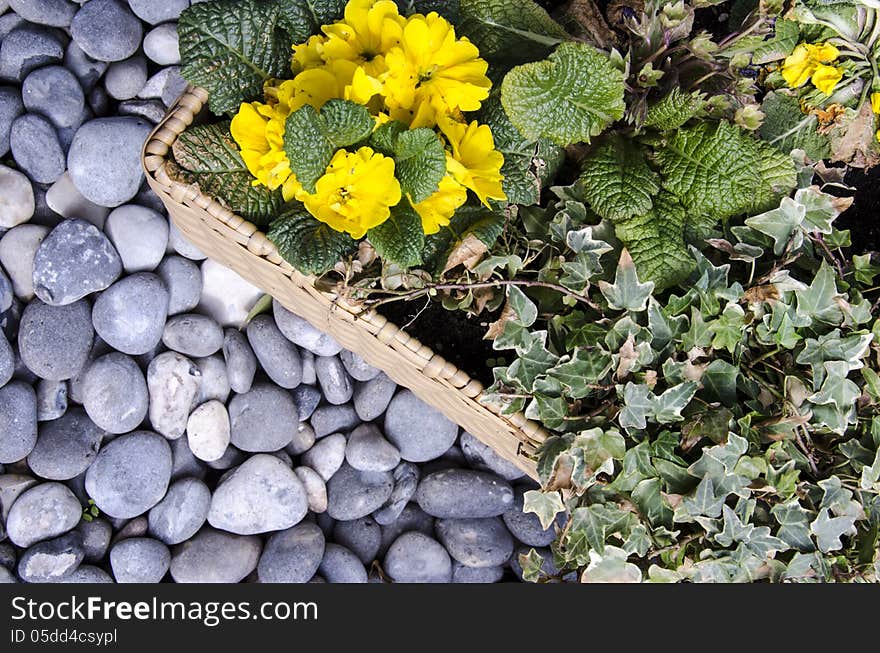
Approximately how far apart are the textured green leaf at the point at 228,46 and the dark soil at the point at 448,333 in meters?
0.45

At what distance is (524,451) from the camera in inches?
53.7

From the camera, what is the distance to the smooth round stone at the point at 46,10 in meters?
1.69

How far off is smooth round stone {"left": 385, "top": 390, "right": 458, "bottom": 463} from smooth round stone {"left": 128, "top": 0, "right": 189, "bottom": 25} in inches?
37.8

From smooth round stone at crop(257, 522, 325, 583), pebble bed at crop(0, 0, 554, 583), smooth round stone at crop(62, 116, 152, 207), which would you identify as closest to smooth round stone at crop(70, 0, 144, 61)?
pebble bed at crop(0, 0, 554, 583)

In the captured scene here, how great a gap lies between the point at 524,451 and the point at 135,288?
878 millimetres

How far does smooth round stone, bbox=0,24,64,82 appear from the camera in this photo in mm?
1694

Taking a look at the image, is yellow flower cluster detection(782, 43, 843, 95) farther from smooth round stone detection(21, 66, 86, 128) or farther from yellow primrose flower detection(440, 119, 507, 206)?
smooth round stone detection(21, 66, 86, 128)

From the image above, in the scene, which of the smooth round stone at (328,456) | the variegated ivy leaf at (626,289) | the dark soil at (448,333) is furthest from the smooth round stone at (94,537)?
the variegated ivy leaf at (626,289)

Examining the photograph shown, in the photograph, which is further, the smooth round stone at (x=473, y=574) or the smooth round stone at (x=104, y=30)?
the smooth round stone at (x=473, y=574)

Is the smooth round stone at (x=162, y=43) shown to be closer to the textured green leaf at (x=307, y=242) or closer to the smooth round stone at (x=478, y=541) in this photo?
the textured green leaf at (x=307, y=242)

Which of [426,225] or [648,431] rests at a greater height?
[426,225]

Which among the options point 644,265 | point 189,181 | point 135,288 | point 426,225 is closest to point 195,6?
point 189,181

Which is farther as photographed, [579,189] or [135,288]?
[135,288]

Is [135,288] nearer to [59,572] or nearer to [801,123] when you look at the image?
[59,572]
